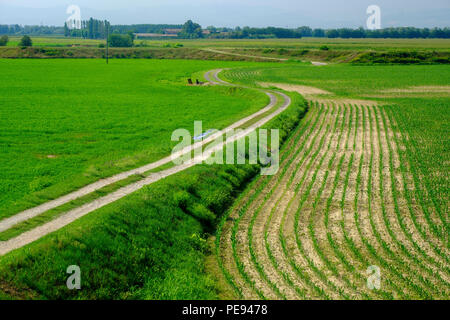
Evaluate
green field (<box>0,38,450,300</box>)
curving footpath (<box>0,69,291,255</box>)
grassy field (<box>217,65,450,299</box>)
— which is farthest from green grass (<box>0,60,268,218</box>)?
grassy field (<box>217,65,450,299</box>)

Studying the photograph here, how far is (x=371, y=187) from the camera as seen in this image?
22.5m

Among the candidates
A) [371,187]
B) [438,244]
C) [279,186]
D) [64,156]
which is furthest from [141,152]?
[438,244]

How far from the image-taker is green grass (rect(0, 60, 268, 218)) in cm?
2164

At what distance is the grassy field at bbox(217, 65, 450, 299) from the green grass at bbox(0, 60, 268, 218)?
8034mm

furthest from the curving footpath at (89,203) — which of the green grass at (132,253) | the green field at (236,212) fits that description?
the green grass at (132,253)

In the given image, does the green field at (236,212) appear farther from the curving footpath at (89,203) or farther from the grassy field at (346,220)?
the curving footpath at (89,203)

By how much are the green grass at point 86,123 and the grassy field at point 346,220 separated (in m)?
8.03

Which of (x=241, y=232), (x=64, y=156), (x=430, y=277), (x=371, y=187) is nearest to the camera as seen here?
(x=430, y=277)

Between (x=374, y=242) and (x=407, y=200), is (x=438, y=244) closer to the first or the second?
(x=374, y=242)

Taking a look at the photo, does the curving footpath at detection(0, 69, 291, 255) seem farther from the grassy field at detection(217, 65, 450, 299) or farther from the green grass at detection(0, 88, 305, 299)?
the grassy field at detection(217, 65, 450, 299)

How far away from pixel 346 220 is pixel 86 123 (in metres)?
24.7

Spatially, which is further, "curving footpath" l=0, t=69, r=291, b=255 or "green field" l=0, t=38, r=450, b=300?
"curving footpath" l=0, t=69, r=291, b=255

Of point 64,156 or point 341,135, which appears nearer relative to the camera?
point 64,156

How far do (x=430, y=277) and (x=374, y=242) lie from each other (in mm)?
2718
